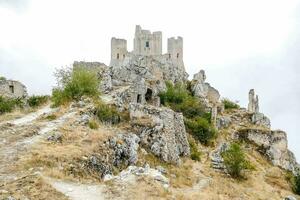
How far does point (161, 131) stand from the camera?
109 feet

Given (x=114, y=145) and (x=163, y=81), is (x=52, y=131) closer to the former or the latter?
(x=114, y=145)

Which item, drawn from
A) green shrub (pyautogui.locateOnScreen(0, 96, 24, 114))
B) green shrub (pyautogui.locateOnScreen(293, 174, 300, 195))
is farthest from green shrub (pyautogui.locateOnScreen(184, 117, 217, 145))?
green shrub (pyautogui.locateOnScreen(0, 96, 24, 114))

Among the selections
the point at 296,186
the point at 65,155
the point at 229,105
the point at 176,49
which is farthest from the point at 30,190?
the point at 176,49

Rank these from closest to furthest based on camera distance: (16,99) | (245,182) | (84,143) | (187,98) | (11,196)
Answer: (11,196) → (84,143) → (245,182) → (16,99) → (187,98)

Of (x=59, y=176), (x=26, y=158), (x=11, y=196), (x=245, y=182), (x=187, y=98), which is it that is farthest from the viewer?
(x=187, y=98)

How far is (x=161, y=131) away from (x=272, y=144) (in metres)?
19.7

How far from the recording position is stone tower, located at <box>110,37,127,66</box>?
6325 cm

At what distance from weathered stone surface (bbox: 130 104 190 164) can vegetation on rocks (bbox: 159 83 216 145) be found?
7.89 metres

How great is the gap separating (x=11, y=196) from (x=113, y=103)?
1859 cm

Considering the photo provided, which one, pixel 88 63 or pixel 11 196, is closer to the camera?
pixel 11 196

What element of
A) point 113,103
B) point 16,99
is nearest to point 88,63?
point 16,99

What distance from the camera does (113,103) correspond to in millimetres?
35719

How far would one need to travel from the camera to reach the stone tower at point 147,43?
6719 centimetres

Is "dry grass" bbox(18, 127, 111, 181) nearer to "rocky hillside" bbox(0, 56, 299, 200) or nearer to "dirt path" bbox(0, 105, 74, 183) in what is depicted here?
"rocky hillside" bbox(0, 56, 299, 200)
